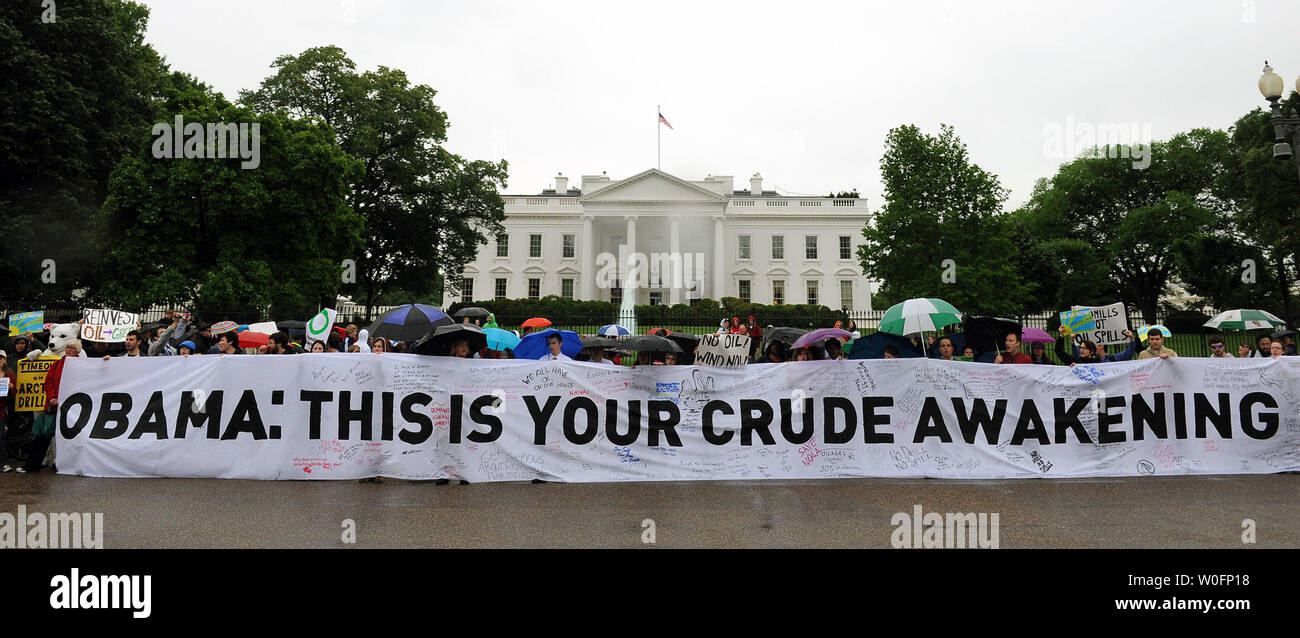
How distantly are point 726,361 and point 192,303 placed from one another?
81.1 feet

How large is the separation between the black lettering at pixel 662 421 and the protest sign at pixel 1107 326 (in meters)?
7.03

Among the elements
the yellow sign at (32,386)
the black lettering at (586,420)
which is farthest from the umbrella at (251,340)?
the black lettering at (586,420)

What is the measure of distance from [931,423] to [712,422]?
8.48ft

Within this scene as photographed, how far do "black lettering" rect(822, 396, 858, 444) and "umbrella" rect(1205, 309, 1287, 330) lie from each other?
11276 millimetres

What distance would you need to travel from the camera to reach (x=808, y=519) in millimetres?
6359

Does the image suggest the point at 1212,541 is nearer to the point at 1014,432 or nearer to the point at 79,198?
the point at 1014,432

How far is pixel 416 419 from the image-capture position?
8.29 metres

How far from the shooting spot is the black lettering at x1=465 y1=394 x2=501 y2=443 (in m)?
8.28

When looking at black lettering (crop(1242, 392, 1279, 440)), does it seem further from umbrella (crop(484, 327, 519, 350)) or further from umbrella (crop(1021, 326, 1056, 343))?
umbrella (crop(484, 327, 519, 350))

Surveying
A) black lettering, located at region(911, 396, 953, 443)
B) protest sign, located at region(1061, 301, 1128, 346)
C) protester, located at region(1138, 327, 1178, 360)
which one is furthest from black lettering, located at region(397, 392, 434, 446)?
protest sign, located at region(1061, 301, 1128, 346)

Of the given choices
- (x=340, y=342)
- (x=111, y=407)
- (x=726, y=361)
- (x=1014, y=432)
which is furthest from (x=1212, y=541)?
(x=340, y=342)

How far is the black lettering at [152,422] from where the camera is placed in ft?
27.9

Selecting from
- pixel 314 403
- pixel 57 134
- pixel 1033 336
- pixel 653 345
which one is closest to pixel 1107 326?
pixel 1033 336

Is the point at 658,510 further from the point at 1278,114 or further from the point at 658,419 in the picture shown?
the point at 1278,114
